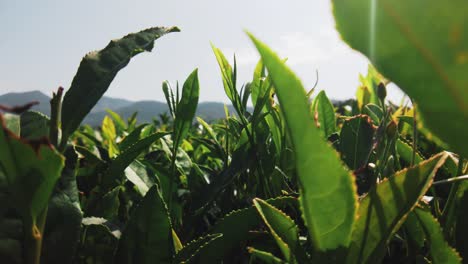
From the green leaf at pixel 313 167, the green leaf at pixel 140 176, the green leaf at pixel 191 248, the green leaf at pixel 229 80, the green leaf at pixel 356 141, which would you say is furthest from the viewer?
the green leaf at pixel 229 80

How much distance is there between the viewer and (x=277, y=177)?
96 cm

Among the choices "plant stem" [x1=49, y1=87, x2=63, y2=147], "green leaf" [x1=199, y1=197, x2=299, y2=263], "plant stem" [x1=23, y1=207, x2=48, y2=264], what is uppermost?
"plant stem" [x1=49, y1=87, x2=63, y2=147]

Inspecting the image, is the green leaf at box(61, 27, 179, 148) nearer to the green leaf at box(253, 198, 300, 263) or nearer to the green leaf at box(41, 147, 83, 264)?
the green leaf at box(41, 147, 83, 264)

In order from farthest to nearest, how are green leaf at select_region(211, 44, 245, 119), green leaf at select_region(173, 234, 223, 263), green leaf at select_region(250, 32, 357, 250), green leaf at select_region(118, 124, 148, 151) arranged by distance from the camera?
green leaf at select_region(118, 124, 148, 151) → green leaf at select_region(211, 44, 245, 119) → green leaf at select_region(173, 234, 223, 263) → green leaf at select_region(250, 32, 357, 250)

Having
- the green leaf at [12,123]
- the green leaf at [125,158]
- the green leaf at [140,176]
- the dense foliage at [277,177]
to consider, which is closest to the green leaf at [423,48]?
the dense foliage at [277,177]

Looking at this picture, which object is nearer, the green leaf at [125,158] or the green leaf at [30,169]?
the green leaf at [30,169]

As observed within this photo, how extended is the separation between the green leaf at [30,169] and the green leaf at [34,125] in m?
0.21

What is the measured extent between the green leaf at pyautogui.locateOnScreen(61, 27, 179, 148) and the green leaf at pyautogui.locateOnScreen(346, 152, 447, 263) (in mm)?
394

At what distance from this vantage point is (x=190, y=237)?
1.00 m

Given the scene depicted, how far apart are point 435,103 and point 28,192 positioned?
433mm

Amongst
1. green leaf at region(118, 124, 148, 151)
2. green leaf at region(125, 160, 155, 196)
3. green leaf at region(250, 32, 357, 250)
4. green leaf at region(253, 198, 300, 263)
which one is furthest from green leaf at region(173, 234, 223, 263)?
green leaf at region(118, 124, 148, 151)

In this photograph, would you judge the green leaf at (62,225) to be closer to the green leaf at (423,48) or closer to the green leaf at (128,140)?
the green leaf at (423,48)

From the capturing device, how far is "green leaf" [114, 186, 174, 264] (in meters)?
0.64

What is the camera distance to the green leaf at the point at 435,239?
1.83 feet
